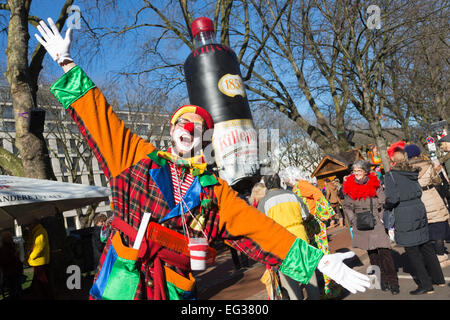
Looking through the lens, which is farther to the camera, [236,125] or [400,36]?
[400,36]

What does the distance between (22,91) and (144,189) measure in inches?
249

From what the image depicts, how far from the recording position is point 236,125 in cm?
Result: 739

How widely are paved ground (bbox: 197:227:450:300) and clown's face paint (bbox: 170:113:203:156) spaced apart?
391 cm

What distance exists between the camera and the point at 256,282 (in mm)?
6957

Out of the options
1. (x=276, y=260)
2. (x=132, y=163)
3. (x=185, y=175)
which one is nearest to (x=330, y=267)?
(x=276, y=260)

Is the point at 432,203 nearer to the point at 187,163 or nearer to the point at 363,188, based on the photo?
the point at 363,188

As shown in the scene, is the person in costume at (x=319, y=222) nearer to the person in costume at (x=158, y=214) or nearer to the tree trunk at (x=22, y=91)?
the person in costume at (x=158, y=214)

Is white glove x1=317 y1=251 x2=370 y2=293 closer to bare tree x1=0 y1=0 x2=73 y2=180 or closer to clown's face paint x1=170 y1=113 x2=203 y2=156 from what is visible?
clown's face paint x1=170 y1=113 x2=203 y2=156

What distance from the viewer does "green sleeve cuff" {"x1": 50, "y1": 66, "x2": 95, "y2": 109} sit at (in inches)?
75.9

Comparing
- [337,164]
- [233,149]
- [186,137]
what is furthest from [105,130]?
[337,164]

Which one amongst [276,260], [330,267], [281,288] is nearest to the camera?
[330,267]

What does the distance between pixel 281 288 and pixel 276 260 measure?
3.29 m

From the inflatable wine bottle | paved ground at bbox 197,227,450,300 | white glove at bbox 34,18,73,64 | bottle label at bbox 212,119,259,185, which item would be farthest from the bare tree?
white glove at bbox 34,18,73,64

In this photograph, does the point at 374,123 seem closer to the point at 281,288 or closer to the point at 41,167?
the point at 281,288
